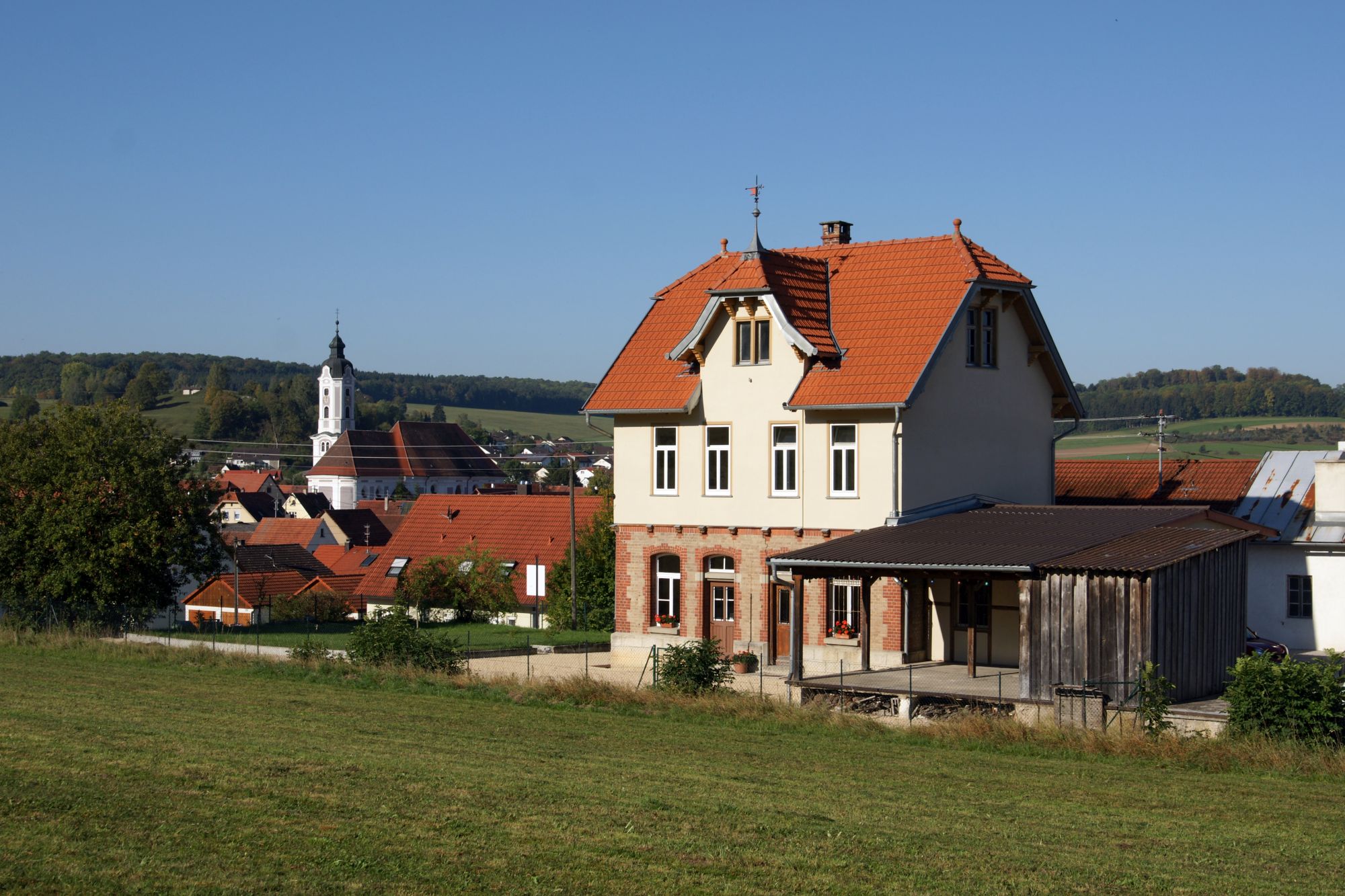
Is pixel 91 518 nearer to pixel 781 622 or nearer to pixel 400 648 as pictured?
pixel 400 648

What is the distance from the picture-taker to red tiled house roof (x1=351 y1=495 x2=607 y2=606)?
175 feet

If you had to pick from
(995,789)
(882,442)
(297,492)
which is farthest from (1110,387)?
(995,789)

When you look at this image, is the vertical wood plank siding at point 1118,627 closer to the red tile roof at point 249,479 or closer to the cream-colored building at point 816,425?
the cream-colored building at point 816,425

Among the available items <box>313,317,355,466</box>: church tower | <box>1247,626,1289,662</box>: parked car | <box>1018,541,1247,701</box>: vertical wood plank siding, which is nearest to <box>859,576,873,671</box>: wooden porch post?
<box>1018,541,1247,701</box>: vertical wood plank siding

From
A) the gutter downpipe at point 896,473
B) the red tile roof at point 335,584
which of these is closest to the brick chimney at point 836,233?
the gutter downpipe at point 896,473

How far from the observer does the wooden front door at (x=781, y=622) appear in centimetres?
3144

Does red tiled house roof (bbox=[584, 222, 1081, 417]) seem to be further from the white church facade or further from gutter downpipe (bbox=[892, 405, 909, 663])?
the white church facade

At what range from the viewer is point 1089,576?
75.3 feet

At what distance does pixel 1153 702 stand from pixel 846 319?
13.3 meters

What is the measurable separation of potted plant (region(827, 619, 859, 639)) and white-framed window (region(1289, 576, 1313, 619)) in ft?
40.2

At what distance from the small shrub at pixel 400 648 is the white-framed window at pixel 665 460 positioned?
6.49 m

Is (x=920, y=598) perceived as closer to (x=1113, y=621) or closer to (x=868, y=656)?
(x=868, y=656)

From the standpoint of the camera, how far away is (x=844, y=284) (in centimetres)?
3306

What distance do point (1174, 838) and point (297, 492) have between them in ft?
505
